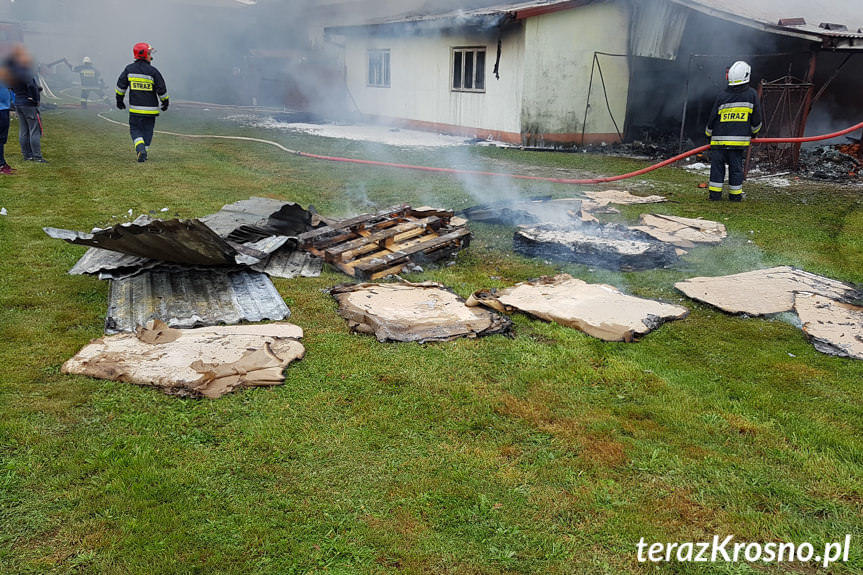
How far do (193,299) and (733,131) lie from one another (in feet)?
23.1

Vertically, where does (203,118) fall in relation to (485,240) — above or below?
above

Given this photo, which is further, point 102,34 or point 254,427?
point 102,34

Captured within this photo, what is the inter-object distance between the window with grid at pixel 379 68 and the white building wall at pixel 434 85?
17 cm

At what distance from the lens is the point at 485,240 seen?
629 centimetres

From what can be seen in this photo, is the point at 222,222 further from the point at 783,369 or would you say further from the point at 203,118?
the point at 203,118

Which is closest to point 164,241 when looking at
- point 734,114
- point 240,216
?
point 240,216

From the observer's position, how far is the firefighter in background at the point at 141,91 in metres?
9.59

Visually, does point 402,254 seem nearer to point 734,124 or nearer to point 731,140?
point 731,140

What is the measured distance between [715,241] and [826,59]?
1012cm

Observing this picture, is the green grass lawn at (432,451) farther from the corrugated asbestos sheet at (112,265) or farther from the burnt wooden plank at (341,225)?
the burnt wooden plank at (341,225)

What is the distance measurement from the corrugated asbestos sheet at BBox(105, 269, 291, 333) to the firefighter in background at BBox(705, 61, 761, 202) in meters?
6.40

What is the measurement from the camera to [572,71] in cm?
1387

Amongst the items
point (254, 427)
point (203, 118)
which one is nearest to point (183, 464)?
point (254, 427)

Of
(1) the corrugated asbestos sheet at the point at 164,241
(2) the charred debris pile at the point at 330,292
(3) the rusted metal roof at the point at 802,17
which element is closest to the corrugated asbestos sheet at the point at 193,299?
(2) the charred debris pile at the point at 330,292
